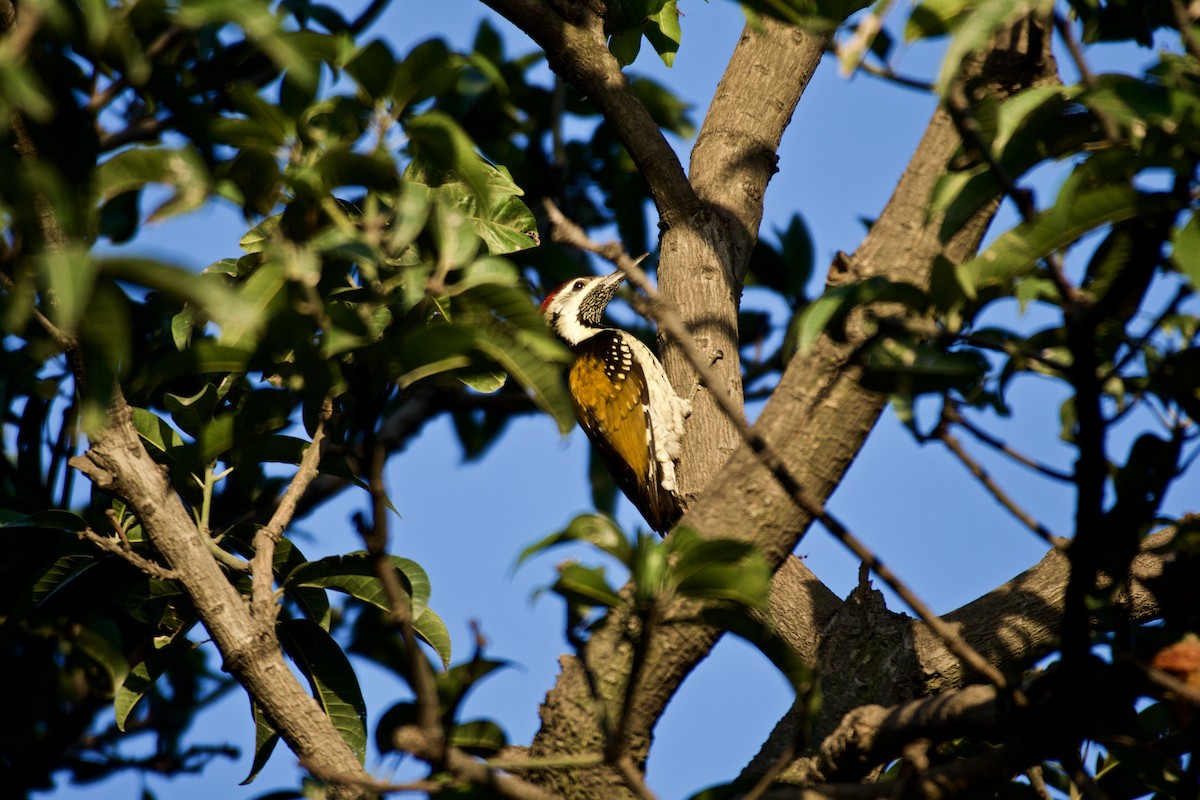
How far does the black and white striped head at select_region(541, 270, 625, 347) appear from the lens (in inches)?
289

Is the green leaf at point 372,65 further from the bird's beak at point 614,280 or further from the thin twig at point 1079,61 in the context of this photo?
the bird's beak at point 614,280

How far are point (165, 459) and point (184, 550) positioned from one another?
0.43 meters

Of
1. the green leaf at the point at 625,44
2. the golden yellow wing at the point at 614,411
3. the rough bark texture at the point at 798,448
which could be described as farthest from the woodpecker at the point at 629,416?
the rough bark texture at the point at 798,448

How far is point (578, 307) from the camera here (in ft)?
24.7

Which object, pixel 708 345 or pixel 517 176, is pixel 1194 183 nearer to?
pixel 708 345

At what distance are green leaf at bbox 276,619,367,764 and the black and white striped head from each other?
159 inches

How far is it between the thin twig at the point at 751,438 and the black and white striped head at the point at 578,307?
512 centimetres

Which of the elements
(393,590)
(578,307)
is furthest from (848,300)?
(578,307)

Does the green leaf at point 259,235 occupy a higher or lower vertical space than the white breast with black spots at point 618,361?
lower

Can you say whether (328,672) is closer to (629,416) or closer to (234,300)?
(234,300)

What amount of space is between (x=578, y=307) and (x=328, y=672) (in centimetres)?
443

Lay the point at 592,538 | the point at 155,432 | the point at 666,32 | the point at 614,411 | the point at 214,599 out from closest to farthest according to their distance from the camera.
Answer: the point at 592,538
the point at 214,599
the point at 155,432
the point at 666,32
the point at 614,411

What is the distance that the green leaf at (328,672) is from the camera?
3.40 metres

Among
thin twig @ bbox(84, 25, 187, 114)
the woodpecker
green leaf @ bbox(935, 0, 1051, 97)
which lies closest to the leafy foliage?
green leaf @ bbox(935, 0, 1051, 97)
